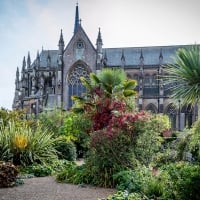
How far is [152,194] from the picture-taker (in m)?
8.45

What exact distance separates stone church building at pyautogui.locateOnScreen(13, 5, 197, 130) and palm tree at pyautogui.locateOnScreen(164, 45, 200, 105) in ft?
117

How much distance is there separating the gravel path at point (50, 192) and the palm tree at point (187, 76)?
344 centimetres

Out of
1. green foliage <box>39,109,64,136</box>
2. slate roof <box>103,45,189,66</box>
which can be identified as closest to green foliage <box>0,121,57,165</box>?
green foliage <box>39,109,64,136</box>

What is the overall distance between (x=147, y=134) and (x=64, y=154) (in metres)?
7.22

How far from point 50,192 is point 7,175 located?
1875mm

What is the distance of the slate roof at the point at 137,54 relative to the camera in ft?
170

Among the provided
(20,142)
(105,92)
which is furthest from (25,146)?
(105,92)

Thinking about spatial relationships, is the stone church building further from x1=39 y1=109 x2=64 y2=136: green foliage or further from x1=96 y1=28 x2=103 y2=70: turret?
x1=39 y1=109 x2=64 y2=136: green foliage

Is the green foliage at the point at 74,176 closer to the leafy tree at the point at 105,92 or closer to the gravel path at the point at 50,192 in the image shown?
the gravel path at the point at 50,192

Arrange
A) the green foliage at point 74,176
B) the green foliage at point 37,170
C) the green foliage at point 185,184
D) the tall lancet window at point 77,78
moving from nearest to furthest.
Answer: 1. the green foliage at point 185,184
2. the green foliage at point 74,176
3. the green foliage at point 37,170
4. the tall lancet window at point 77,78

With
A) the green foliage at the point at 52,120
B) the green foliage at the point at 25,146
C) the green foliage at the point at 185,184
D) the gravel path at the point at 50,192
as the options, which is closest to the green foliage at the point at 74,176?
the gravel path at the point at 50,192

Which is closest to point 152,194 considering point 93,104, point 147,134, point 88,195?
point 88,195

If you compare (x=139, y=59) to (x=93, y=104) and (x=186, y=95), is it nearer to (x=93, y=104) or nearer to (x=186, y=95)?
(x=93, y=104)

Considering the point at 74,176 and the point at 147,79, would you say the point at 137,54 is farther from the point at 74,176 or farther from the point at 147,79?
the point at 74,176
